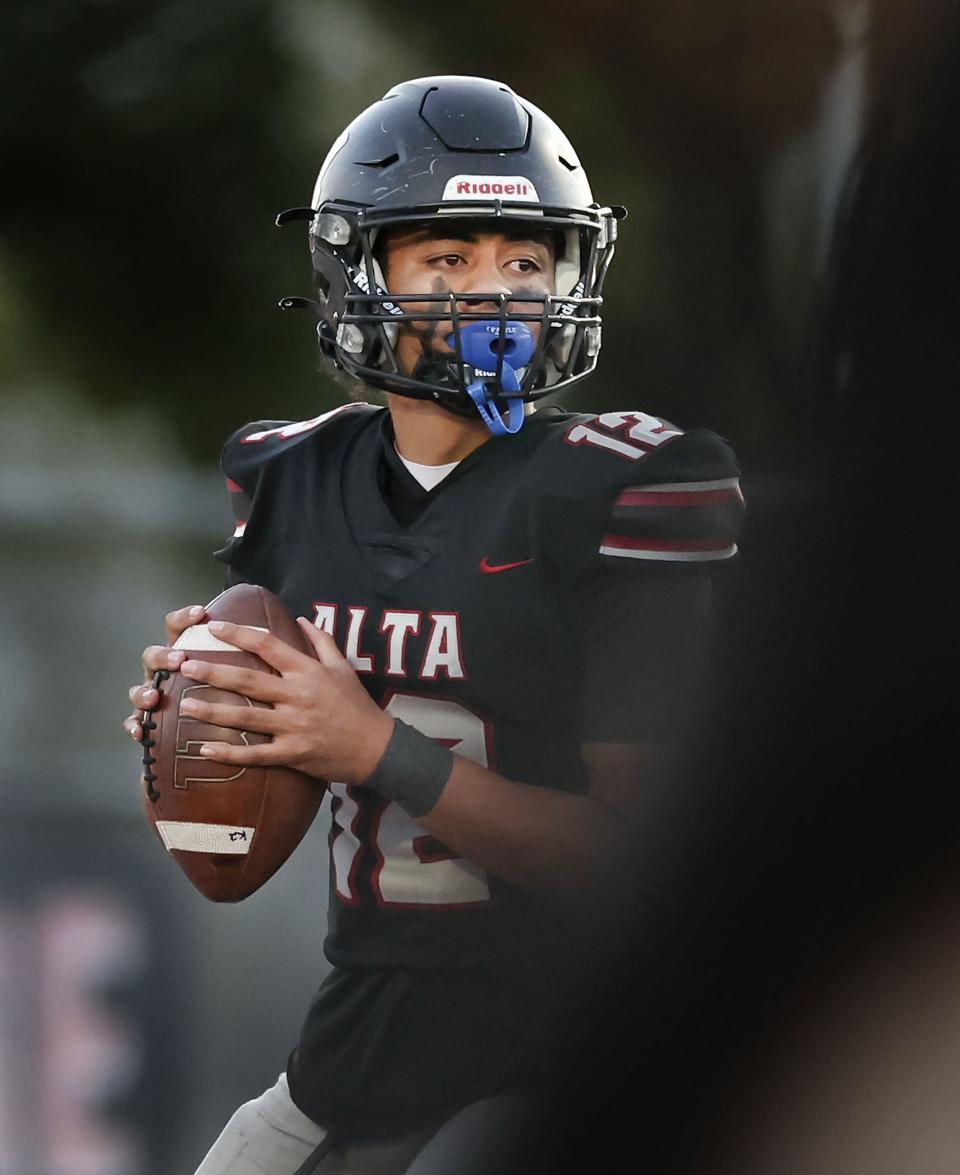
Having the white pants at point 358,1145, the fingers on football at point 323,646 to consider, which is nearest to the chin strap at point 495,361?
the fingers on football at point 323,646

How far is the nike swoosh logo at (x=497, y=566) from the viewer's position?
1.30 meters

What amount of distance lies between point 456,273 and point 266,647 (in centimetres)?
42

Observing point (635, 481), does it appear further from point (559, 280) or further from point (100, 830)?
point (100, 830)

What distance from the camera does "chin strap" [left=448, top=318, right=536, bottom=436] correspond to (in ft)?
4.40

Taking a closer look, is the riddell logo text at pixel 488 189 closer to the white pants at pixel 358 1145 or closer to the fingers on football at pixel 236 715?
the fingers on football at pixel 236 715

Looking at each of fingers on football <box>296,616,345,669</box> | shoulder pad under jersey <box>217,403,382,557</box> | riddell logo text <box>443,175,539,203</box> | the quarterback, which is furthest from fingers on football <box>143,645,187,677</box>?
riddell logo text <box>443,175,539,203</box>

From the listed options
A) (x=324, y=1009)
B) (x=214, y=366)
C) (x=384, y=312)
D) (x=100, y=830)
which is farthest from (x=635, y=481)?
(x=214, y=366)

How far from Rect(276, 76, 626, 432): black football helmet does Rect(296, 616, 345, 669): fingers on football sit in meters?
0.25

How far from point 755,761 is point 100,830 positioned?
153 centimetres

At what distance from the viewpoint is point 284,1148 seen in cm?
136

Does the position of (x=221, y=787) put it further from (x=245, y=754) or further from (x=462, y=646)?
(x=462, y=646)

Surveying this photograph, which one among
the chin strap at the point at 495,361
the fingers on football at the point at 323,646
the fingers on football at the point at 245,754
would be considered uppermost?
the chin strap at the point at 495,361

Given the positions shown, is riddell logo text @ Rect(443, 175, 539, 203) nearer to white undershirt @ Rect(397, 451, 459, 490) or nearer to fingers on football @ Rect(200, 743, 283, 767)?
white undershirt @ Rect(397, 451, 459, 490)

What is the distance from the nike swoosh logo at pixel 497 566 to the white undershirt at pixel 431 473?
13cm
